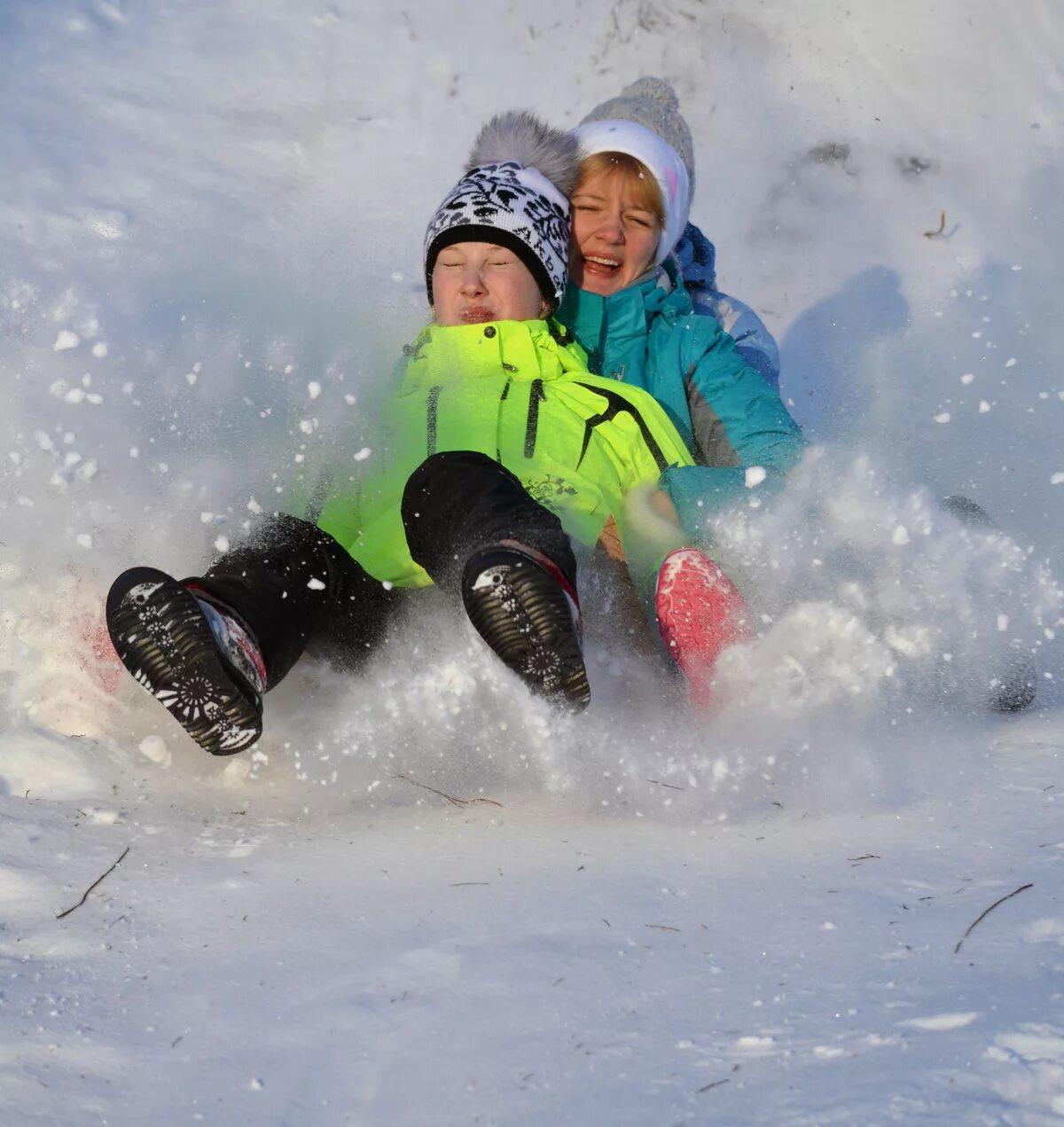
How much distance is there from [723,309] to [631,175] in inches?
21.2

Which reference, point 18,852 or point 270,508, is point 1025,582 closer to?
point 270,508

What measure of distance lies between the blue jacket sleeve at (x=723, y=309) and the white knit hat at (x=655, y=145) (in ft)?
0.80

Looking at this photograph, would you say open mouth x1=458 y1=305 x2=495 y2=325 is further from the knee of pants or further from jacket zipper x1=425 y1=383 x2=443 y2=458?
the knee of pants

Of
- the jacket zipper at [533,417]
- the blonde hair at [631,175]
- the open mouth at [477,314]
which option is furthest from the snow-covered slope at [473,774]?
the blonde hair at [631,175]

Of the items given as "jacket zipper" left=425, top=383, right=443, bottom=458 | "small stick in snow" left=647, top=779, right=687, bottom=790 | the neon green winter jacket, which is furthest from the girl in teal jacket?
"small stick in snow" left=647, top=779, right=687, bottom=790

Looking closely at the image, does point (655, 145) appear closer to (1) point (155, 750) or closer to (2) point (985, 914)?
(1) point (155, 750)

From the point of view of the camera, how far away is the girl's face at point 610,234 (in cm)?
344

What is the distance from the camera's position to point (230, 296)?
4.46 meters

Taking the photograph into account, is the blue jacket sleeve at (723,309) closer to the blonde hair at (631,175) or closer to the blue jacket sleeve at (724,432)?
the blue jacket sleeve at (724,432)

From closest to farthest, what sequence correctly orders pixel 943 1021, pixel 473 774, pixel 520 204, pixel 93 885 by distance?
pixel 943 1021, pixel 93 885, pixel 473 774, pixel 520 204

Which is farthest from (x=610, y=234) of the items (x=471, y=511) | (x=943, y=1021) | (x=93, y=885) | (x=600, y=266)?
(x=943, y=1021)

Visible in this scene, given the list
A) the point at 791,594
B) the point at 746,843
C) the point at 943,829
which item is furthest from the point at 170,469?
the point at 943,829

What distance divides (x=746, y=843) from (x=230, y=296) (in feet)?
10.8

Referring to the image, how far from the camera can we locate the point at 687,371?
3326mm
